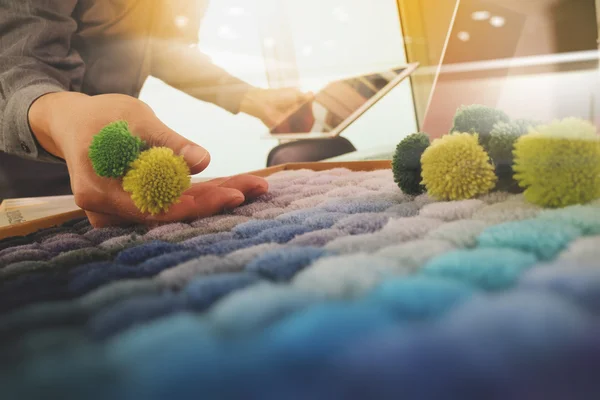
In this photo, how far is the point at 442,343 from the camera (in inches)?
11.8

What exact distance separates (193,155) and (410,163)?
15.0 inches

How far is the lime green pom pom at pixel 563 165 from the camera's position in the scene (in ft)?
1.84

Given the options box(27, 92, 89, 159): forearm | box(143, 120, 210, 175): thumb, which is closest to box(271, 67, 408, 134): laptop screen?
box(143, 120, 210, 175): thumb

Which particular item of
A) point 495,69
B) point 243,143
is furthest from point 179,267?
point 243,143

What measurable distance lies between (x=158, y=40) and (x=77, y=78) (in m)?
0.21

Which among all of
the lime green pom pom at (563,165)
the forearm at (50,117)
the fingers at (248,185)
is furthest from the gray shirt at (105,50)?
the lime green pom pom at (563,165)

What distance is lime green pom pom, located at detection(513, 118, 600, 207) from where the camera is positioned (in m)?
0.56

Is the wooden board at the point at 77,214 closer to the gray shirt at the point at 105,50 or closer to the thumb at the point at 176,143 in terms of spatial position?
the gray shirt at the point at 105,50

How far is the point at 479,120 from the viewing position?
75 cm

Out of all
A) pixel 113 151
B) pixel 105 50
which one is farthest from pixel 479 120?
pixel 105 50

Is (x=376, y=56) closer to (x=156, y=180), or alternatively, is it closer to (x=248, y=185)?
(x=248, y=185)

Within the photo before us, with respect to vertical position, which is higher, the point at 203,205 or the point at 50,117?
the point at 50,117

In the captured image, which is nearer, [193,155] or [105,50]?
[193,155]

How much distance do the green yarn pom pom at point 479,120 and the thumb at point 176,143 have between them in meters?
0.44
